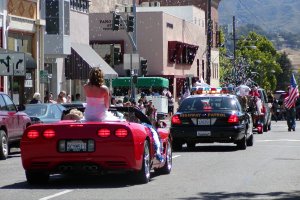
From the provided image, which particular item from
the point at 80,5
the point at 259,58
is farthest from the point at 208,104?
the point at 259,58

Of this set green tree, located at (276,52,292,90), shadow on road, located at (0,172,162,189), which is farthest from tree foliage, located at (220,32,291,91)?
shadow on road, located at (0,172,162,189)

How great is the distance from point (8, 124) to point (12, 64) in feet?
34.3

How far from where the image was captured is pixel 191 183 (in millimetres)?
15734

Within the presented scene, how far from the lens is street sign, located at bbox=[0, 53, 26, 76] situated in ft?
114

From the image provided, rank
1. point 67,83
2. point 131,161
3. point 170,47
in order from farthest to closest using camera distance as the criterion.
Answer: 1. point 170,47
2. point 67,83
3. point 131,161

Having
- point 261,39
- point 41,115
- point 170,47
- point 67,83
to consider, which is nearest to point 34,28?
point 67,83

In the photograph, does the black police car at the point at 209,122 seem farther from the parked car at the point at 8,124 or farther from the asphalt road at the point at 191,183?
the parked car at the point at 8,124

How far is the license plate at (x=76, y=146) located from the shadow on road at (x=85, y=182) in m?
0.57

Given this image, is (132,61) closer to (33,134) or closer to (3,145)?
(3,145)

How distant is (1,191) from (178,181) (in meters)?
3.06

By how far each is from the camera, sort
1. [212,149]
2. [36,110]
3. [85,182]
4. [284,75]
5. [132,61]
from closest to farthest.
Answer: [85,182] → [212,149] → [36,110] → [132,61] → [284,75]

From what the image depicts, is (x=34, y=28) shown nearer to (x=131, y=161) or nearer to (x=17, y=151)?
(x=17, y=151)

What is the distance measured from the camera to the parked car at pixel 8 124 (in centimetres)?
2431

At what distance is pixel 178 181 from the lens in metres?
Answer: 16.1
